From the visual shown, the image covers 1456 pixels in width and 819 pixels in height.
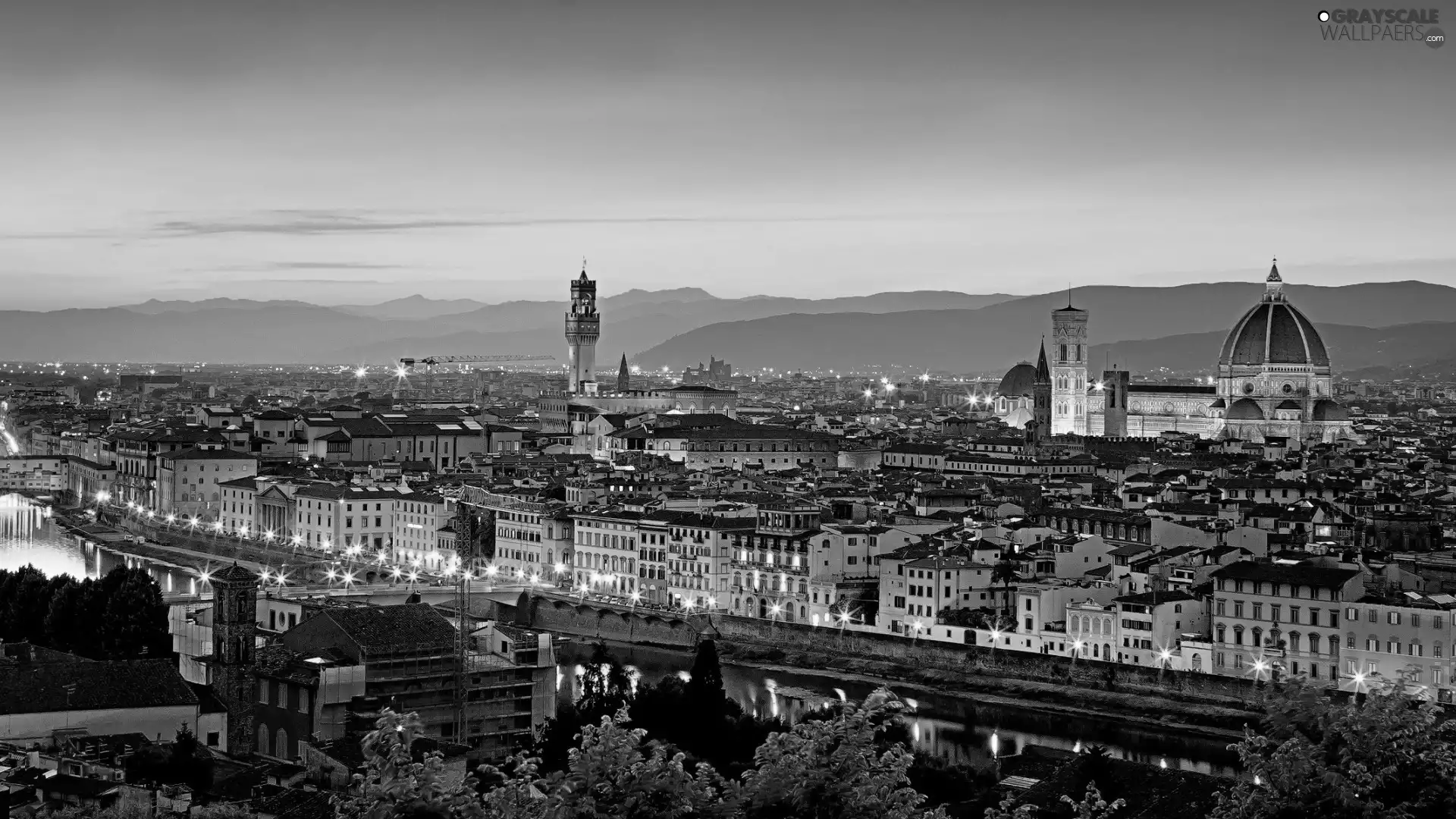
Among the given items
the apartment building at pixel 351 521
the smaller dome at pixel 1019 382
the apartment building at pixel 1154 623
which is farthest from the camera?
the smaller dome at pixel 1019 382

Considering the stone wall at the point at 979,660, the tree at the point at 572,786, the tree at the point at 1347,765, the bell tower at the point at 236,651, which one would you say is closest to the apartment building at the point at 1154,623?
the stone wall at the point at 979,660

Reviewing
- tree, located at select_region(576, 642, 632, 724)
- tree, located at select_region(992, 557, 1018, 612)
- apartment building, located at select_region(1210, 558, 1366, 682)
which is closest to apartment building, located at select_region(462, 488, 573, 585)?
tree, located at select_region(576, 642, 632, 724)

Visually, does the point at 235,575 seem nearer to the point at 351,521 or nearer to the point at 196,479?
the point at 351,521

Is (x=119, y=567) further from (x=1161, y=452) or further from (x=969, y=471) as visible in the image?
(x=1161, y=452)

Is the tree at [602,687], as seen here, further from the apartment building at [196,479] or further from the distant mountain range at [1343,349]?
the distant mountain range at [1343,349]

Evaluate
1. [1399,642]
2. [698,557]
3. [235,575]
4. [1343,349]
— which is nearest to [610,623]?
[698,557]
